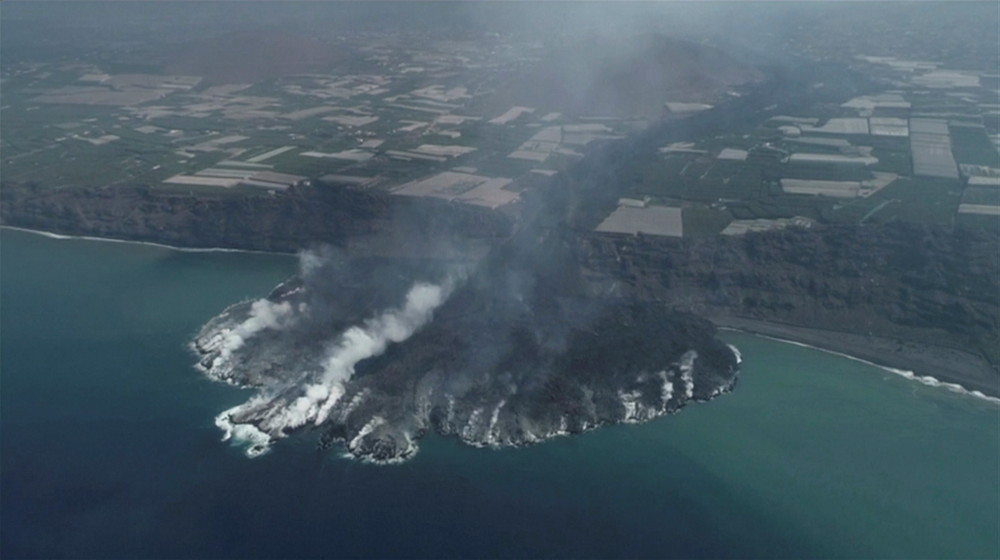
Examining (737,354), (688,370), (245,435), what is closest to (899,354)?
(737,354)

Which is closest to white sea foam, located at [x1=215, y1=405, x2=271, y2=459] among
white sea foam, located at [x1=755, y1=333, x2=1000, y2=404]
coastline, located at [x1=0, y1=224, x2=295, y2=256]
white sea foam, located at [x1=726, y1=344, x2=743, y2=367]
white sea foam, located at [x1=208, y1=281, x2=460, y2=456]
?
white sea foam, located at [x1=208, y1=281, x2=460, y2=456]

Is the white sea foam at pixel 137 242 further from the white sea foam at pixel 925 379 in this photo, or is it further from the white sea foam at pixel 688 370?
the white sea foam at pixel 925 379

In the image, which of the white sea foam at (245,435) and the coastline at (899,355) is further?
the coastline at (899,355)

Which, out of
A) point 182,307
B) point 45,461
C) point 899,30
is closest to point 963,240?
point 182,307

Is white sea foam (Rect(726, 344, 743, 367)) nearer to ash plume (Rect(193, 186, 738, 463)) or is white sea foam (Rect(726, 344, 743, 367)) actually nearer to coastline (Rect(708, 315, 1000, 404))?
ash plume (Rect(193, 186, 738, 463))

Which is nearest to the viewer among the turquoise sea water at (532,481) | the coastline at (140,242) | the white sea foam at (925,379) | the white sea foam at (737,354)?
the turquoise sea water at (532,481)

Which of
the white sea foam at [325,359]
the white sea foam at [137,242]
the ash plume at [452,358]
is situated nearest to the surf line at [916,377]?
the ash plume at [452,358]

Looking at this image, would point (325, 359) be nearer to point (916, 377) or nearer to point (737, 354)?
point (737, 354)
